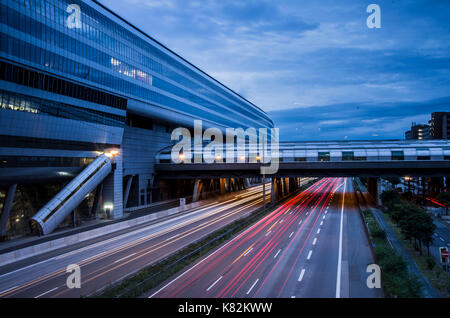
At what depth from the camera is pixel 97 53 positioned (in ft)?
131

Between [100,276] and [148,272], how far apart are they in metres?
3.45

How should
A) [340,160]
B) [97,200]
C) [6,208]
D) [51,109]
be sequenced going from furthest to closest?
[340,160] → [97,200] → [51,109] → [6,208]

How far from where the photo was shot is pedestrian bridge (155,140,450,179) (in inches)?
1811

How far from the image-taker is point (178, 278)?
18375 millimetres

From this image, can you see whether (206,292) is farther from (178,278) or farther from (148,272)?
(148,272)

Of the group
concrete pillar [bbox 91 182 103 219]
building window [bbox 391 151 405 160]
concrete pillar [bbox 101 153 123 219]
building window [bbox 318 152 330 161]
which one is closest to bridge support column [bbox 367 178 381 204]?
building window [bbox 391 151 405 160]

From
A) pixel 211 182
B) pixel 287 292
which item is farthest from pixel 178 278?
pixel 211 182

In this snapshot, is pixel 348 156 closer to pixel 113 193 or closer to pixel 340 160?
pixel 340 160

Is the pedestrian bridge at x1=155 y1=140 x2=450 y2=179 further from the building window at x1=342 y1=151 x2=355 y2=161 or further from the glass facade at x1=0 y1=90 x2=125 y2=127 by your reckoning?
the glass facade at x1=0 y1=90 x2=125 y2=127

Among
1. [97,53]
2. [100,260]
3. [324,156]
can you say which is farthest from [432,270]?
[97,53]

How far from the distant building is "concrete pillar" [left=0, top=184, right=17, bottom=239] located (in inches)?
7908

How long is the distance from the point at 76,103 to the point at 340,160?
41.1 metres

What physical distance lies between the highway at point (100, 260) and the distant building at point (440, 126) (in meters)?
187

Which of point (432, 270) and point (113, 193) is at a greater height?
point (113, 193)
